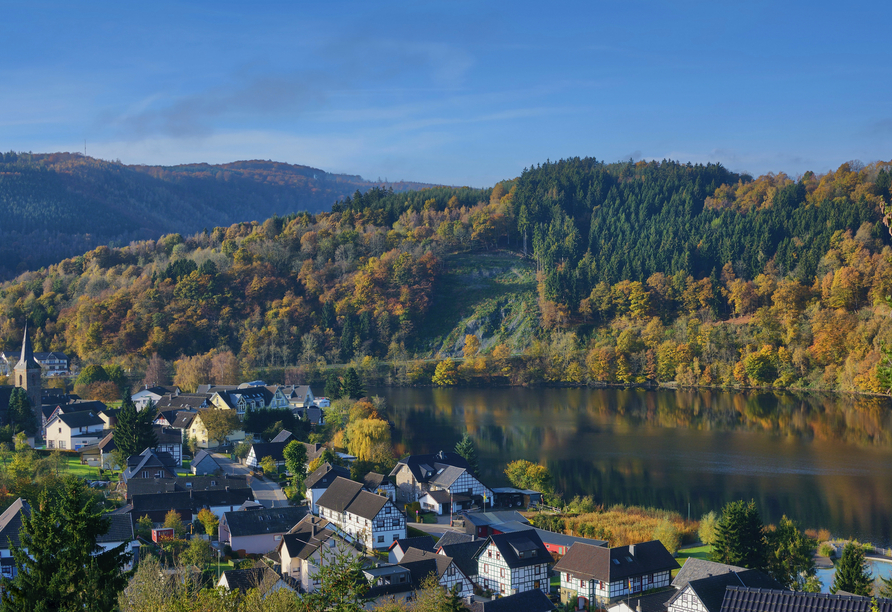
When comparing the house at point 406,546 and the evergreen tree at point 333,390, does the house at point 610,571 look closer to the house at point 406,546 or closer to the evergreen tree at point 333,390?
the house at point 406,546

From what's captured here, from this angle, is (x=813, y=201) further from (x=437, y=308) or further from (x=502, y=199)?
(x=437, y=308)

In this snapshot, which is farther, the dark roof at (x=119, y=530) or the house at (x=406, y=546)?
the house at (x=406, y=546)

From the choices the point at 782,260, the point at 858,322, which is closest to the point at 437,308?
the point at 782,260

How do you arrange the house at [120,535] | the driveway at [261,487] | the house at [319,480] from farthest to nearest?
the driveway at [261,487] < the house at [319,480] < the house at [120,535]

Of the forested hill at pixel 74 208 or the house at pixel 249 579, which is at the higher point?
the forested hill at pixel 74 208

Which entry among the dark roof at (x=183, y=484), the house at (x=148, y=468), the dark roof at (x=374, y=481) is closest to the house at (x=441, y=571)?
the dark roof at (x=374, y=481)

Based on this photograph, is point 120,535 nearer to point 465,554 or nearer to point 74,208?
point 465,554

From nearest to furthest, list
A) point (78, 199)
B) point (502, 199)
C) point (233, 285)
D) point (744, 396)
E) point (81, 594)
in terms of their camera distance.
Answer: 1. point (81, 594)
2. point (744, 396)
3. point (233, 285)
4. point (502, 199)
5. point (78, 199)

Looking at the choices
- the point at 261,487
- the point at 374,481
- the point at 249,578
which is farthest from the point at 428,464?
the point at 249,578
